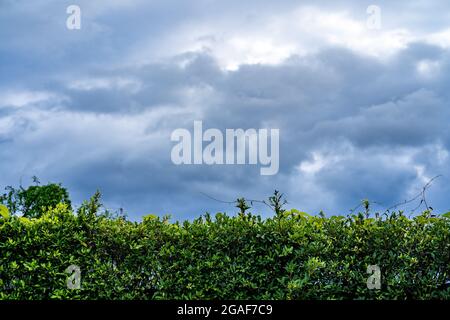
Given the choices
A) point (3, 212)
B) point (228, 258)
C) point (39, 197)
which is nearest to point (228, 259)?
point (228, 258)

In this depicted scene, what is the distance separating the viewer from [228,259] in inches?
246

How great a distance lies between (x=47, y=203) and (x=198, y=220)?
718 centimetres

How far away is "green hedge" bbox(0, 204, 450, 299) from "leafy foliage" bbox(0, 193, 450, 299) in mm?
11

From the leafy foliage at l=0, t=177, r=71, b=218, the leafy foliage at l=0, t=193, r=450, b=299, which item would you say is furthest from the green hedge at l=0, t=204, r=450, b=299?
the leafy foliage at l=0, t=177, r=71, b=218

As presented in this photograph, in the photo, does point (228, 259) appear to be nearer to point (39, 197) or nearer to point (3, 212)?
point (3, 212)

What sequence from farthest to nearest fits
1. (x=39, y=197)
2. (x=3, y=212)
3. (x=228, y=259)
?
(x=39, y=197), (x=3, y=212), (x=228, y=259)

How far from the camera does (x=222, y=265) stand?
20.5 feet

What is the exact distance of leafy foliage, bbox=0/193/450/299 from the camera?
245 inches

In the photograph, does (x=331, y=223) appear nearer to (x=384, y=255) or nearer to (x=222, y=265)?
(x=384, y=255)

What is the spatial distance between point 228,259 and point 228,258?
1 cm

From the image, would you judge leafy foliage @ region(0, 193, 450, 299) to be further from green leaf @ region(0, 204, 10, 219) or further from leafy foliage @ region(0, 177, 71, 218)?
leafy foliage @ region(0, 177, 71, 218)

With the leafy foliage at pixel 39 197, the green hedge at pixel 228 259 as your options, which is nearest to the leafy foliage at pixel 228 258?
the green hedge at pixel 228 259

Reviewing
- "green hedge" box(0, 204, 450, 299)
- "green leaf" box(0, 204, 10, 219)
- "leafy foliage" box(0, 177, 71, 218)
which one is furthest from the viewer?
"leafy foliage" box(0, 177, 71, 218)
